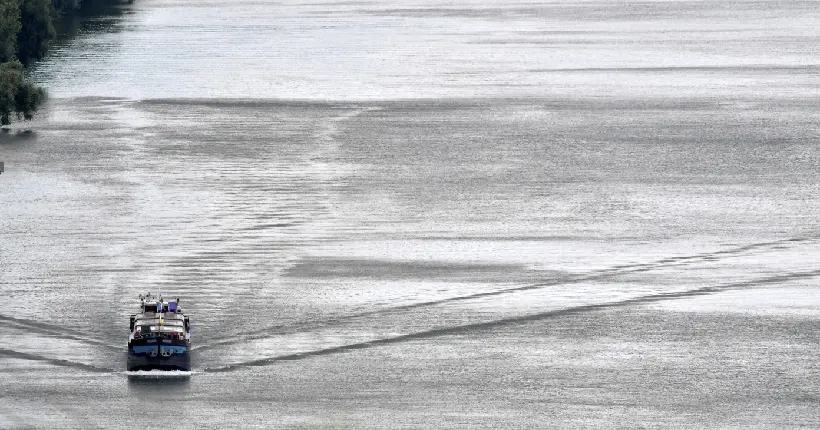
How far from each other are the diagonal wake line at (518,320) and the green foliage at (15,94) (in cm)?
4587

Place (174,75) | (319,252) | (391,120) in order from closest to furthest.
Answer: (319,252), (391,120), (174,75)

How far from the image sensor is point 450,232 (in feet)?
241

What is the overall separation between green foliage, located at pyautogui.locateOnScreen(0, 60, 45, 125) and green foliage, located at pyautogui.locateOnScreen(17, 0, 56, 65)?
21.8 m

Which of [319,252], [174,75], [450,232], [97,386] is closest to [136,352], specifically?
[97,386]

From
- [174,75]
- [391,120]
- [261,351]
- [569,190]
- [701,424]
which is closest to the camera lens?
[701,424]

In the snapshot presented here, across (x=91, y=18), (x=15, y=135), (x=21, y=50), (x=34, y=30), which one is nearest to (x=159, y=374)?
(x=15, y=135)

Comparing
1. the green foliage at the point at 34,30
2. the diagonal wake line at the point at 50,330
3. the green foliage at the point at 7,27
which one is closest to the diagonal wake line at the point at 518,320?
the diagonal wake line at the point at 50,330

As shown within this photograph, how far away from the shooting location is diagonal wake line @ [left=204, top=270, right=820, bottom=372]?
56094 mm

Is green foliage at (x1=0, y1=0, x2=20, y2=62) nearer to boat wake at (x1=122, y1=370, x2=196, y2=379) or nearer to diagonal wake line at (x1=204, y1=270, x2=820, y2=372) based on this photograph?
diagonal wake line at (x1=204, y1=270, x2=820, y2=372)

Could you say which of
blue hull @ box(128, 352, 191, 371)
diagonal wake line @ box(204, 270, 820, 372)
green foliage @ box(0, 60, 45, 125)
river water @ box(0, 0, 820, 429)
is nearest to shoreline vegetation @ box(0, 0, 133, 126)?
green foliage @ box(0, 60, 45, 125)

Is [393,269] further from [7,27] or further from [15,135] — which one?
[7,27]

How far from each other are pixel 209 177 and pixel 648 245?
24.5 m

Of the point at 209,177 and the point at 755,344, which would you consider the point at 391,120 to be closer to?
the point at 209,177

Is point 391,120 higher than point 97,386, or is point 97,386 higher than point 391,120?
point 97,386
